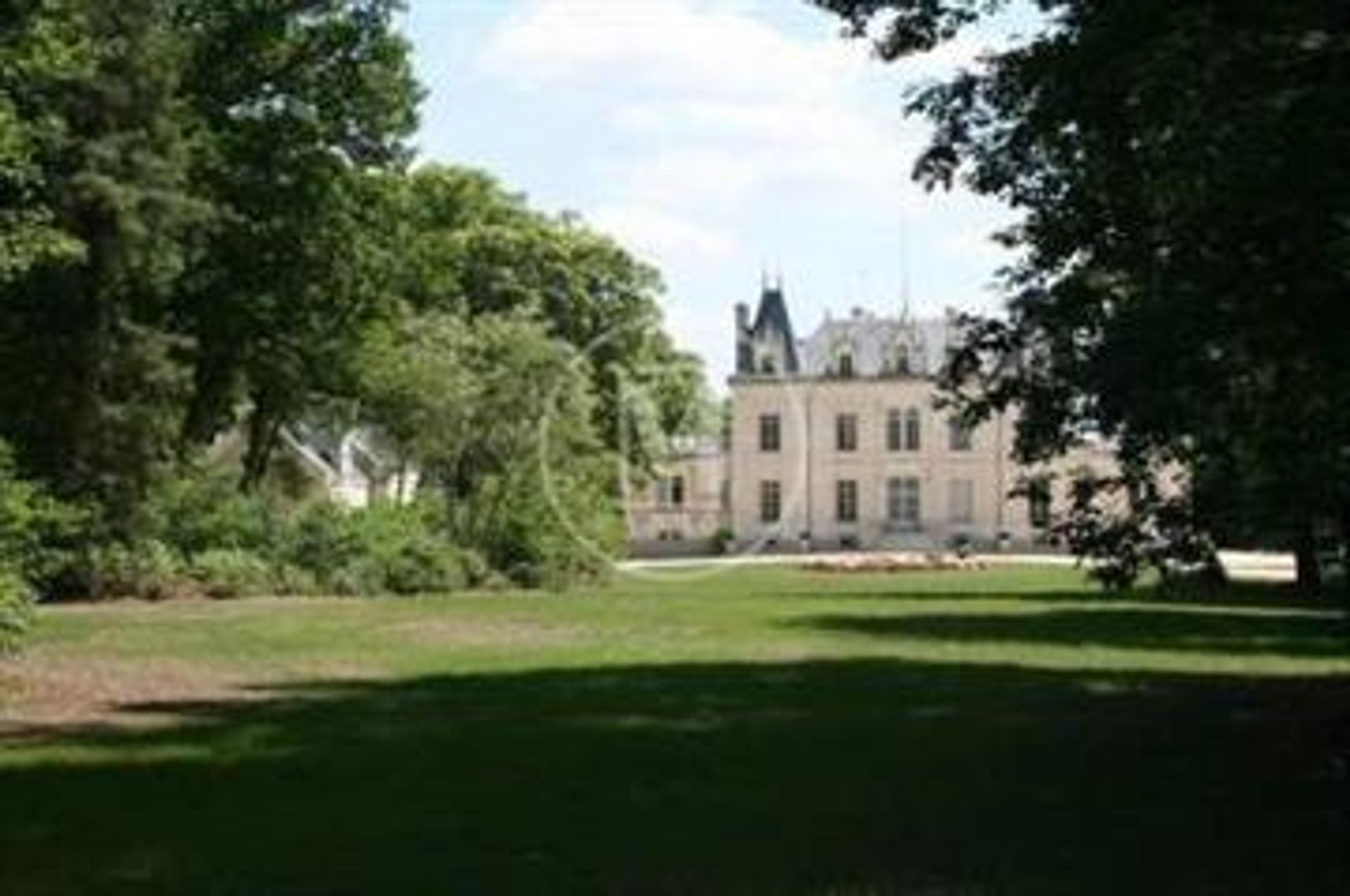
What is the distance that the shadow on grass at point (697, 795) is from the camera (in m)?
11.7

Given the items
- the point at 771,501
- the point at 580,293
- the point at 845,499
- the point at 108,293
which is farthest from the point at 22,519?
the point at 845,499

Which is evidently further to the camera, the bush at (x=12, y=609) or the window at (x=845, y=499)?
the window at (x=845, y=499)

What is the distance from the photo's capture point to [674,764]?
1661 centimetres

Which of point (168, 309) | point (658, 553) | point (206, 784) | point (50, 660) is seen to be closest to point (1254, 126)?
point (206, 784)

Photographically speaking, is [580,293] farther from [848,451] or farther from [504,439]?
[504,439]

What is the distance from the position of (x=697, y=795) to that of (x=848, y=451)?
103m

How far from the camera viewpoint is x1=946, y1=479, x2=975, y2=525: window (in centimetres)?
11675

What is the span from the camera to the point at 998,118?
17.9m

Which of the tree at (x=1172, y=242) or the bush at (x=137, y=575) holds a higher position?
the tree at (x=1172, y=242)

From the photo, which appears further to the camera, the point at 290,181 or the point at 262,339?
the point at 262,339

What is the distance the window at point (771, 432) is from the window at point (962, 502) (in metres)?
8.73

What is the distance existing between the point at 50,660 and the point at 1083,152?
1541 cm

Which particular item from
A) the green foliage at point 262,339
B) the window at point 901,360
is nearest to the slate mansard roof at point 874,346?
the window at point 901,360

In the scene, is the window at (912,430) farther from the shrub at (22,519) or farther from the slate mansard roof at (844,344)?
the shrub at (22,519)
